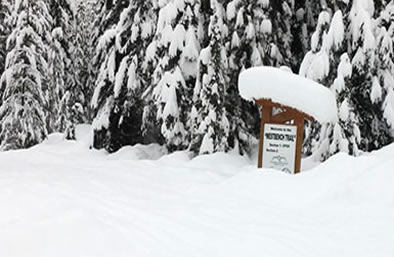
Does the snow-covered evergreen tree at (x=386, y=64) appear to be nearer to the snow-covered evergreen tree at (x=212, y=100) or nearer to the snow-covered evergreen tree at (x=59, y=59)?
the snow-covered evergreen tree at (x=212, y=100)

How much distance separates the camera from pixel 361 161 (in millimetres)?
5809

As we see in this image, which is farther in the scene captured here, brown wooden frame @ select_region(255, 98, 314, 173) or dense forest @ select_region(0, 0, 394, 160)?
dense forest @ select_region(0, 0, 394, 160)

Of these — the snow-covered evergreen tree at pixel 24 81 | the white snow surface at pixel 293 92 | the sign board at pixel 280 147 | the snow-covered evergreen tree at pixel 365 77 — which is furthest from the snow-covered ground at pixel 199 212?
the snow-covered evergreen tree at pixel 24 81

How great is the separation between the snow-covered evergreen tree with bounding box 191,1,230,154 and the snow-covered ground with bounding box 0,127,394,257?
5.25 ft

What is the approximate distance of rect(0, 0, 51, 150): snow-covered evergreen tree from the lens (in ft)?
54.2

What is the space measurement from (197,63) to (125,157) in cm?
228

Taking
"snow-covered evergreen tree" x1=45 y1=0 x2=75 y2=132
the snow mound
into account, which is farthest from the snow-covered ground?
"snow-covered evergreen tree" x1=45 y1=0 x2=75 y2=132

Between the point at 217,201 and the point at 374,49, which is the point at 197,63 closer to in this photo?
the point at 374,49

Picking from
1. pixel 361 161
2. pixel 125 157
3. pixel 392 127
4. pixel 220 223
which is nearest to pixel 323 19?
pixel 392 127

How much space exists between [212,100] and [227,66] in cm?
77

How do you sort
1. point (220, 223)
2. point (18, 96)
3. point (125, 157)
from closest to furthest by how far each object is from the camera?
point (220, 223), point (125, 157), point (18, 96)

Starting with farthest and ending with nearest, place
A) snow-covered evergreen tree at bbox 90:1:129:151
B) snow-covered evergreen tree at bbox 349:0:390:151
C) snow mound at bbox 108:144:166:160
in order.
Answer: snow-covered evergreen tree at bbox 90:1:129:151 < snow mound at bbox 108:144:166:160 < snow-covered evergreen tree at bbox 349:0:390:151

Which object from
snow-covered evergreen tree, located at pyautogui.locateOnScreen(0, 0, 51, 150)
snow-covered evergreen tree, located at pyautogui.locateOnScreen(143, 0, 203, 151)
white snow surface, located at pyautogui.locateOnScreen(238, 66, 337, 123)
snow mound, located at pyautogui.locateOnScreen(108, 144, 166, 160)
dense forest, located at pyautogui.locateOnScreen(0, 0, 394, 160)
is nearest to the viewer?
white snow surface, located at pyautogui.locateOnScreen(238, 66, 337, 123)

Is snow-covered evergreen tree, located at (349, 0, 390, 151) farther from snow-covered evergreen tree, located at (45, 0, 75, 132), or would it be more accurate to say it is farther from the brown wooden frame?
snow-covered evergreen tree, located at (45, 0, 75, 132)
